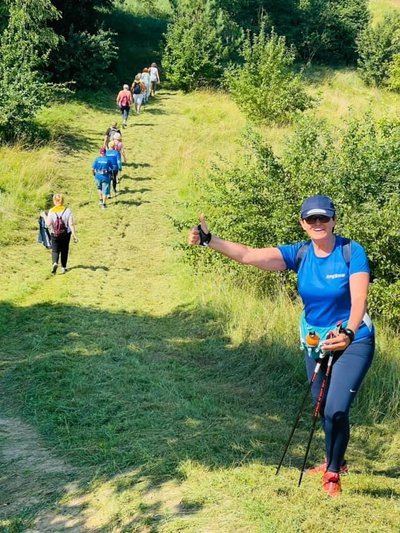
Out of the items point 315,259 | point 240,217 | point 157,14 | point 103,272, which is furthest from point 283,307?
point 157,14

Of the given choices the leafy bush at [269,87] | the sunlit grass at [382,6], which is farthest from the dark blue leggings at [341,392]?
the sunlit grass at [382,6]

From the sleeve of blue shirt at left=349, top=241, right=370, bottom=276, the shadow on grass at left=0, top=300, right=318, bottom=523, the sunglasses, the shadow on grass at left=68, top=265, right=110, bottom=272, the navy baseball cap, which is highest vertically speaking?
the navy baseball cap

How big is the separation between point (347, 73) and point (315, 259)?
31.5m

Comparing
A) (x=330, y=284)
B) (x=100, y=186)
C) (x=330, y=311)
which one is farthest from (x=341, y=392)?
(x=100, y=186)

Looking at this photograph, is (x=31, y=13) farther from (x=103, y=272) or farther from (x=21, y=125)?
(x=103, y=272)

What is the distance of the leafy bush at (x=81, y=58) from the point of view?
2412 cm

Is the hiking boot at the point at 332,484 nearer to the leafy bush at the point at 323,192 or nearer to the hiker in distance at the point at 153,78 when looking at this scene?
the leafy bush at the point at 323,192

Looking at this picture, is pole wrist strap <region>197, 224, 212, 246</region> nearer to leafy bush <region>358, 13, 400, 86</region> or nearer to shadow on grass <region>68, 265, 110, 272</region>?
shadow on grass <region>68, 265, 110, 272</region>

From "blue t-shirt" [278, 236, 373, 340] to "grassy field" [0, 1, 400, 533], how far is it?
1.09 metres

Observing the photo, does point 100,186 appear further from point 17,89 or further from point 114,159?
point 17,89

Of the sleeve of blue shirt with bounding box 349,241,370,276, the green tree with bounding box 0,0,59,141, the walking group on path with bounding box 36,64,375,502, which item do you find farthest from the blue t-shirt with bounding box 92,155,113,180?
the sleeve of blue shirt with bounding box 349,241,370,276

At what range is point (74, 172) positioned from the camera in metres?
16.9

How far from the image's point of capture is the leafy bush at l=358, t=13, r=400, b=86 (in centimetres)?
3198

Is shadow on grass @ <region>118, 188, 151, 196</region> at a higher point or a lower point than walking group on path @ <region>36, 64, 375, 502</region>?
lower
